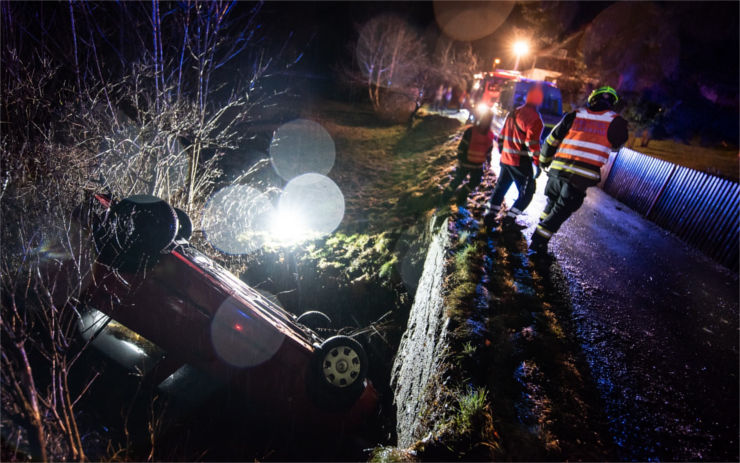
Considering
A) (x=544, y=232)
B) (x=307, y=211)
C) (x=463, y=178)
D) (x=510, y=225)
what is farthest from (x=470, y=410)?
(x=307, y=211)

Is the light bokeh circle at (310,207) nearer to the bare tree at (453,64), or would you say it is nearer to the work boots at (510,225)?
the work boots at (510,225)

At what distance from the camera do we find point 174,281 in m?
2.26

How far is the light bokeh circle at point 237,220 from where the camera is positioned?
6572 mm

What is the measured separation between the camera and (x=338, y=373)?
109 inches

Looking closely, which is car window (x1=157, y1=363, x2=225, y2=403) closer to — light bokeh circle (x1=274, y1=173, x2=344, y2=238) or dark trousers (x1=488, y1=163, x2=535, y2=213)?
dark trousers (x1=488, y1=163, x2=535, y2=213)

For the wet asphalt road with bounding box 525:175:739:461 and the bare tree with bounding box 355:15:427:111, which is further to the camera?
the bare tree with bounding box 355:15:427:111

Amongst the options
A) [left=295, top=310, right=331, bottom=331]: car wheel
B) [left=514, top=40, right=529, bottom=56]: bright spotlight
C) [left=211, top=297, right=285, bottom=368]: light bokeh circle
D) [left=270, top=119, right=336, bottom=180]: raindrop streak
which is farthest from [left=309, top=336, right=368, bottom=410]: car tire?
[left=514, top=40, right=529, bottom=56]: bright spotlight

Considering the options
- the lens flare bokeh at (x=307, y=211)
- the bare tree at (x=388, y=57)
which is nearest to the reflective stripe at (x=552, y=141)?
the lens flare bokeh at (x=307, y=211)

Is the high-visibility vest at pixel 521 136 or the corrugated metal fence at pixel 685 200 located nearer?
the high-visibility vest at pixel 521 136

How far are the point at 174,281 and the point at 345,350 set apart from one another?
152 centimetres

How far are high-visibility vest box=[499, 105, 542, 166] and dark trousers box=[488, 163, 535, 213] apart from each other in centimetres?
10

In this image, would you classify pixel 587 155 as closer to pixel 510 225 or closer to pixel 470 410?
pixel 510 225

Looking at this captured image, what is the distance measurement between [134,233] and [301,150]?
44.0 feet

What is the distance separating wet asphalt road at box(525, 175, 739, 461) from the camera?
1925 millimetres
